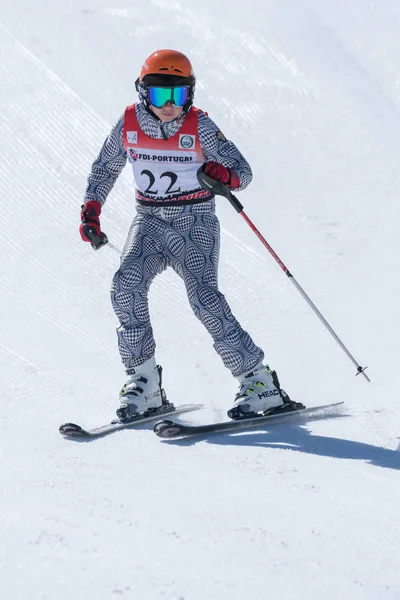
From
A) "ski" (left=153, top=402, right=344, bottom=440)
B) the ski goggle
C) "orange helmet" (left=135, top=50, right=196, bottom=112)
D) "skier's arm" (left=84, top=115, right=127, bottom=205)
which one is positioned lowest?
"ski" (left=153, top=402, right=344, bottom=440)

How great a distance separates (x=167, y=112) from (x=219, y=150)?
37cm

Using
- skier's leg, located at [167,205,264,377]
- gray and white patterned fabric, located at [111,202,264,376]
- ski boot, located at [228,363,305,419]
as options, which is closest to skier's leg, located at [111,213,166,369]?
gray and white patterned fabric, located at [111,202,264,376]

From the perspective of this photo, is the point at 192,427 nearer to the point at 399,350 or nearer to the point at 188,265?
the point at 188,265

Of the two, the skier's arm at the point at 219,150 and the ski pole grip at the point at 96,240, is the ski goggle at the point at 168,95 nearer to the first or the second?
the skier's arm at the point at 219,150

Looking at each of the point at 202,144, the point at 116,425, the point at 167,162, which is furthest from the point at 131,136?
the point at 116,425

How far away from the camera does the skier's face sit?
552 cm

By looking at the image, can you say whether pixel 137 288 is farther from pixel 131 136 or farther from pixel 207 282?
pixel 131 136

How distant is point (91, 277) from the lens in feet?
26.2

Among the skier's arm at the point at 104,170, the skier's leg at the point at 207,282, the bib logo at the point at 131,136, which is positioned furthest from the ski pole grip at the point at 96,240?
the bib logo at the point at 131,136

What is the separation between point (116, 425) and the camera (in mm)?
5590

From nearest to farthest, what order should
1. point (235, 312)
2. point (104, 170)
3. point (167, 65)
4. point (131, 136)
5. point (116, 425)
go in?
point (167, 65) < point (116, 425) < point (131, 136) < point (104, 170) < point (235, 312)

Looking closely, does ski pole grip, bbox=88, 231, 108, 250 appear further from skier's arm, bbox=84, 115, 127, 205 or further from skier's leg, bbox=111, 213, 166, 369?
skier's arm, bbox=84, 115, 127, 205

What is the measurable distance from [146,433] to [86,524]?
1555 millimetres

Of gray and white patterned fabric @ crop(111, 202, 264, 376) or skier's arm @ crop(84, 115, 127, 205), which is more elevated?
skier's arm @ crop(84, 115, 127, 205)
